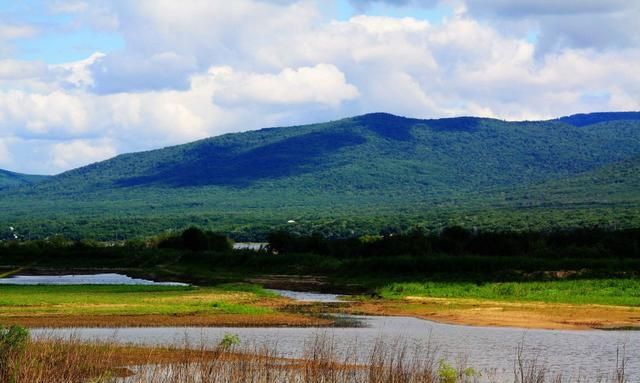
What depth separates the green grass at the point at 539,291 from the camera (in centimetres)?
5938

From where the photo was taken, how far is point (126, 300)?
198 feet

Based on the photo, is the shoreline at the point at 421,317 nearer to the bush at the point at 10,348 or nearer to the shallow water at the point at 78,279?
the bush at the point at 10,348

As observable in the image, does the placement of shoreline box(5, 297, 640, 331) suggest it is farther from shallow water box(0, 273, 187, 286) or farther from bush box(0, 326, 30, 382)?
shallow water box(0, 273, 187, 286)

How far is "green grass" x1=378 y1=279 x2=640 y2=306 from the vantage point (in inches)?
2338

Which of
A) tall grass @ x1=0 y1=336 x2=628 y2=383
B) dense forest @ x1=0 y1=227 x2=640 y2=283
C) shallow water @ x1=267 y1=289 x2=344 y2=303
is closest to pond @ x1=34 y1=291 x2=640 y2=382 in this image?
tall grass @ x1=0 y1=336 x2=628 y2=383

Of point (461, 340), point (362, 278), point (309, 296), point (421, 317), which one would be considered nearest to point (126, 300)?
point (309, 296)

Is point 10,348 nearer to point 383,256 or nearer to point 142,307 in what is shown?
point 142,307

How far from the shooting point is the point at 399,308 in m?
57.6

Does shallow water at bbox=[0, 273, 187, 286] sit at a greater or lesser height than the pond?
greater

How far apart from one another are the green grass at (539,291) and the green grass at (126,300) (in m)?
9.11

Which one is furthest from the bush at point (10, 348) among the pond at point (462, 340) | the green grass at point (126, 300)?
the green grass at point (126, 300)

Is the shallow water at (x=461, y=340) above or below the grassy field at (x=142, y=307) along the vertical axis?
below

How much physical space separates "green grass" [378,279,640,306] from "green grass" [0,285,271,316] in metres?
9.11

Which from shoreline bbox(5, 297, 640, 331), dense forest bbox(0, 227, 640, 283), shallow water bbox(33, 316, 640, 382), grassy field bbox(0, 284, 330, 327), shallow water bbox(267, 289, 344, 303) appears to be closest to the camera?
shallow water bbox(33, 316, 640, 382)
